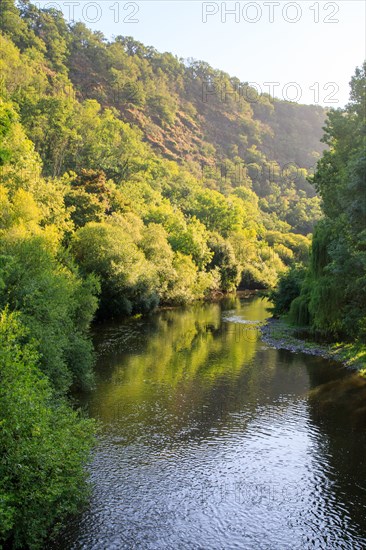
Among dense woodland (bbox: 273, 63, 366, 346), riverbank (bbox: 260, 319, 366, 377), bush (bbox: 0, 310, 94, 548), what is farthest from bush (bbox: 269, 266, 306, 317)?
bush (bbox: 0, 310, 94, 548)

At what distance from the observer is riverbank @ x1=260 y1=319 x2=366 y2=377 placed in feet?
113

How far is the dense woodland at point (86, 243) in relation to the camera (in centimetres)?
1409

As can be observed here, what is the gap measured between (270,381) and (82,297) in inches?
513

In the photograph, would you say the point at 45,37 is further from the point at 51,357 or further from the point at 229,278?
the point at 51,357

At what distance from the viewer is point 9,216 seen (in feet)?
134

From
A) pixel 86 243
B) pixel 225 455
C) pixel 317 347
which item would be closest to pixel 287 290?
pixel 317 347

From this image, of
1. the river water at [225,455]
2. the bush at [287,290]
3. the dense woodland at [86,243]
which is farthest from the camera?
→ the bush at [287,290]

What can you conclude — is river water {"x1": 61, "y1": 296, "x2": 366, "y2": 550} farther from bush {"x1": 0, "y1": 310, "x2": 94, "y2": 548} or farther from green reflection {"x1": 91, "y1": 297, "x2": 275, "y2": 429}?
bush {"x1": 0, "y1": 310, "x2": 94, "y2": 548}

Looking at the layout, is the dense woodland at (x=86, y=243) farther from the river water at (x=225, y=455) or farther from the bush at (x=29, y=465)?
the river water at (x=225, y=455)

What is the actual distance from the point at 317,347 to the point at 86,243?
2543 centimetres

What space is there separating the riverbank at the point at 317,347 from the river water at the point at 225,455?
5.15ft

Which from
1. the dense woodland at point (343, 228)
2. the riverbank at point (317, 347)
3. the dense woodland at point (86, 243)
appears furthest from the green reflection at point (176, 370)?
the dense woodland at point (343, 228)

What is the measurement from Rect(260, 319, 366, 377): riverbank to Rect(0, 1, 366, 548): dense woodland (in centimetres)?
163

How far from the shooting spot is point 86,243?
173 ft
